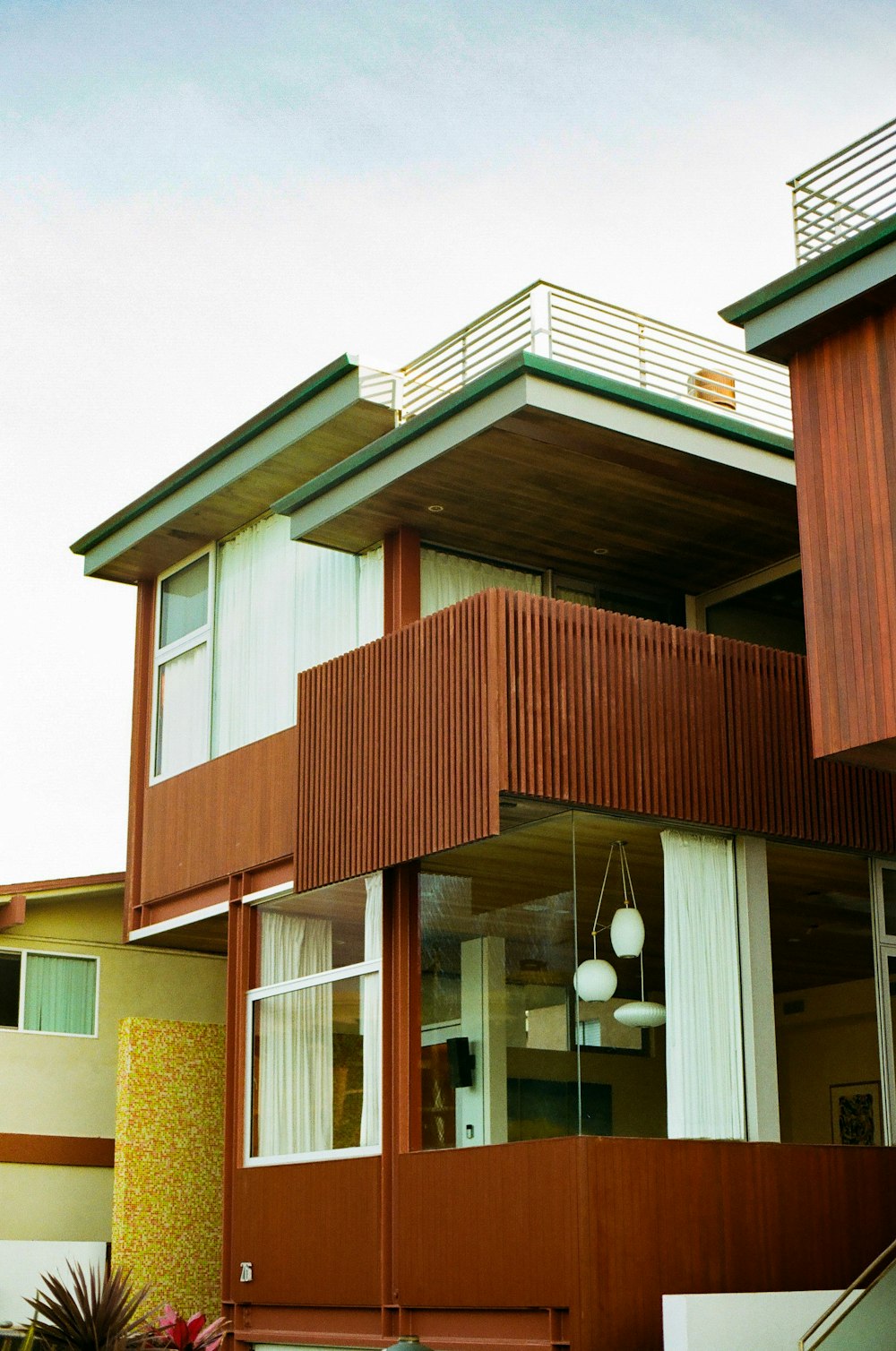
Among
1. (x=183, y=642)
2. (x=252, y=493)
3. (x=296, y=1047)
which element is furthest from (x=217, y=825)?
(x=252, y=493)

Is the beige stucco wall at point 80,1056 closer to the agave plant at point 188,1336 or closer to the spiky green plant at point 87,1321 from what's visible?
the agave plant at point 188,1336

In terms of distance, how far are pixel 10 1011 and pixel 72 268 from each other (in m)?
21.2

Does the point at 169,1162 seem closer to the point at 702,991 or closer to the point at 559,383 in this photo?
the point at 702,991

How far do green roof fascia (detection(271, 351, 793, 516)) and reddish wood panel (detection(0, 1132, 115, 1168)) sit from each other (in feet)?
24.7

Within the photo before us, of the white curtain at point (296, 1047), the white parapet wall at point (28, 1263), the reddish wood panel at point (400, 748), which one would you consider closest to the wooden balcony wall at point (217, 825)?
the white curtain at point (296, 1047)

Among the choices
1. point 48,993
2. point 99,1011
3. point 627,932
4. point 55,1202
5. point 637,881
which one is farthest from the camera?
point 99,1011

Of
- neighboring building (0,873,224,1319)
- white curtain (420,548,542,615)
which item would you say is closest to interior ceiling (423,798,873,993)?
white curtain (420,548,542,615)

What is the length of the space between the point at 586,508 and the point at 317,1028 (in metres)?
4.73

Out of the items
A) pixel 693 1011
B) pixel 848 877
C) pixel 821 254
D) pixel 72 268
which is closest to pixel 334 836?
pixel 693 1011

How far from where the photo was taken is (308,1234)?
41.5 feet

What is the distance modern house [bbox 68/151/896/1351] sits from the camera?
35.8 feet

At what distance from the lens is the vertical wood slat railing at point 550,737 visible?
11250 mm

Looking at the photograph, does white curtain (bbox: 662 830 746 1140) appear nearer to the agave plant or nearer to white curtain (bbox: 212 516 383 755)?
white curtain (bbox: 212 516 383 755)

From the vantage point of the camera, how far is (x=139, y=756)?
55.2 feet
